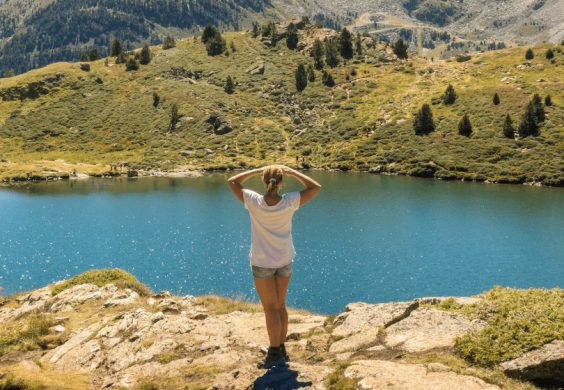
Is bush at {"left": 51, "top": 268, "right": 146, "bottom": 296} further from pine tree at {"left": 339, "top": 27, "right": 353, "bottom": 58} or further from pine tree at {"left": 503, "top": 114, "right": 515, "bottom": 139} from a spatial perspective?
pine tree at {"left": 339, "top": 27, "right": 353, "bottom": 58}

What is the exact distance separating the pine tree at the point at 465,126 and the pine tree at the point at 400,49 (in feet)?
206

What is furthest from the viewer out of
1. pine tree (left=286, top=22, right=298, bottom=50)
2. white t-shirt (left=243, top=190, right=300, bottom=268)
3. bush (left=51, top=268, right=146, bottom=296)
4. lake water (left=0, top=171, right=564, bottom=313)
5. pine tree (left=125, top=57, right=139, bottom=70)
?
pine tree (left=286, top=22, right=298, bottom=50)

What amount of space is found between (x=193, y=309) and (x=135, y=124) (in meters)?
104

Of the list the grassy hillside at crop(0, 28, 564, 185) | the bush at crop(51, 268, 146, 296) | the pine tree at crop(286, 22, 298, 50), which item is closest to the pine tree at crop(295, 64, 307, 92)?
the grassy hillside at crop(0, 28, 564, 185)

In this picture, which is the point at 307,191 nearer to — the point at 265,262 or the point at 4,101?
the point at 265,262

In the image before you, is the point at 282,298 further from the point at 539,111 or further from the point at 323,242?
the point at 539,111

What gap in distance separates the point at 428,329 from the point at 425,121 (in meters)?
84.9

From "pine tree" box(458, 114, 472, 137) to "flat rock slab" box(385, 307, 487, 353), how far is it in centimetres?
8144

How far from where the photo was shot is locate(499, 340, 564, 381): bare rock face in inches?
181

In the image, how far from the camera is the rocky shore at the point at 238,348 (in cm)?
512

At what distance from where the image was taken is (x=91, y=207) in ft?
148

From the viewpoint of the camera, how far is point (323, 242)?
1195 inches

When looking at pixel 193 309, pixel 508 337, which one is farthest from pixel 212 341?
pixel 508 337

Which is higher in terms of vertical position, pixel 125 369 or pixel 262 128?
pixel 262 128
